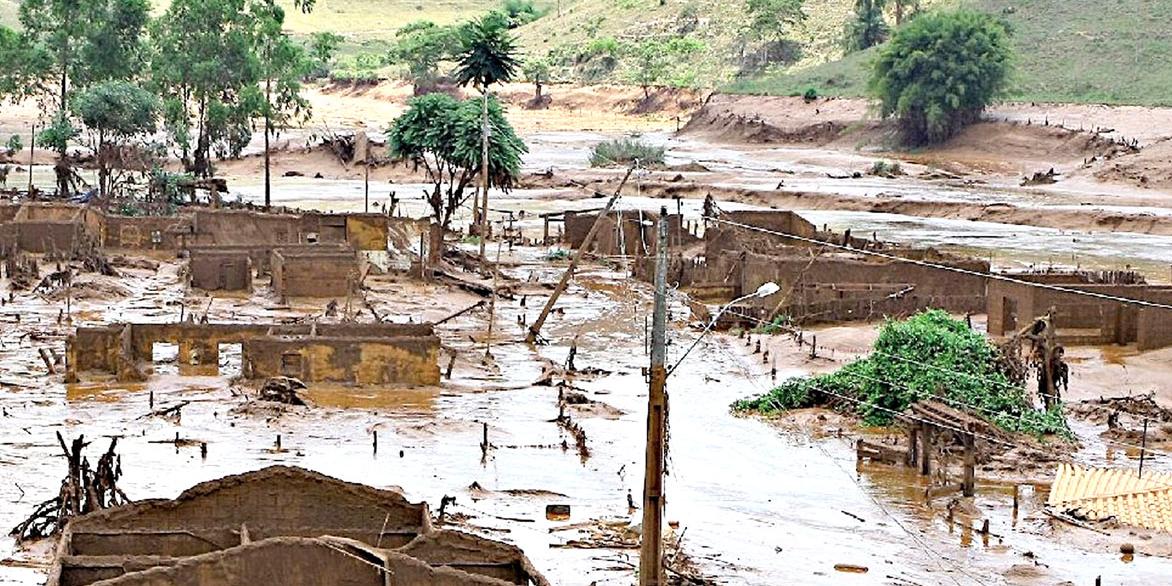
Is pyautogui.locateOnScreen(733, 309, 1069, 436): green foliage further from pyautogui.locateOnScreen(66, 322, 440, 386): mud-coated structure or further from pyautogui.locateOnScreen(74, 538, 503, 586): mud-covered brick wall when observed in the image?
pyautogui.locateOnScreen(74, 538, 503, 586): mud-covered brick wall

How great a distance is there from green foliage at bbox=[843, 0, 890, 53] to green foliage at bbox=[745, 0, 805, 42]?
4.85 meters

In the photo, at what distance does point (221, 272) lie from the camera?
139 ft

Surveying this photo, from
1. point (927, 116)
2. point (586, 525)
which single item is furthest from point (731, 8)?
point (586, 525)

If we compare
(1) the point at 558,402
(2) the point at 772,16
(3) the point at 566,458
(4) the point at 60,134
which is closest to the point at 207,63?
(4) the point at 60,134

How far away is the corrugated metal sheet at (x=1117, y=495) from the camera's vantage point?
22.7m

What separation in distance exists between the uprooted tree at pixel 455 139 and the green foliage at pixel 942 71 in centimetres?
3628

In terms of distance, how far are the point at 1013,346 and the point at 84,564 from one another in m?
18.6

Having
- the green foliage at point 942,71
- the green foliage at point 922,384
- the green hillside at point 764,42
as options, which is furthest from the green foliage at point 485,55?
the green hillside at point 764,42

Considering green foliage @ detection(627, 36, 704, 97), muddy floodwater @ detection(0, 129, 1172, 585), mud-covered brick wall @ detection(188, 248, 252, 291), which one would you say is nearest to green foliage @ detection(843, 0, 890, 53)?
green foliage @ detection(627, 36, 704, 97)

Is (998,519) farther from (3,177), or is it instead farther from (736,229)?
(3,177)

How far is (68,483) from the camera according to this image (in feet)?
68.7

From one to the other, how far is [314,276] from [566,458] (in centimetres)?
1532

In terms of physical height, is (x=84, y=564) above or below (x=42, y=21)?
below

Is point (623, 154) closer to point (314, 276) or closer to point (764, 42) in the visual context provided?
point (764, 42)
